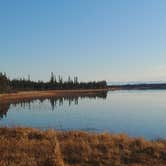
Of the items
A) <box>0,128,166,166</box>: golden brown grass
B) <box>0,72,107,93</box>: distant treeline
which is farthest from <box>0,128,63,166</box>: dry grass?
<box>0,72,107,93</box>: distant treeline

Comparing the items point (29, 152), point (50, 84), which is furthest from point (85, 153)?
point (50, 84)

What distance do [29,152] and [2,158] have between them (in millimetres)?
1094

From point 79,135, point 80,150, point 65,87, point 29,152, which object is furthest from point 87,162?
point 65,87

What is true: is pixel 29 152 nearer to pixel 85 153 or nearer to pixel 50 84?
pixel 85 153

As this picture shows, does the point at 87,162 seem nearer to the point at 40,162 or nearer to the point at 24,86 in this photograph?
the point at 40,162

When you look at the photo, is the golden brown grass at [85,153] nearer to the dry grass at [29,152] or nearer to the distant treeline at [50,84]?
the dry grass at [29,152]

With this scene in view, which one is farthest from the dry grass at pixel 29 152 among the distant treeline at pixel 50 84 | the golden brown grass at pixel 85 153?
the distant treeline at pixel 50 84

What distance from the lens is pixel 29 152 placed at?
10.9m

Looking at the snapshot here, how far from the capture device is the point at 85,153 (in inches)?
429

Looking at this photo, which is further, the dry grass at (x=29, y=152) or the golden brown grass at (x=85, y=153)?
the golden brown grass at (x=85, y=153)

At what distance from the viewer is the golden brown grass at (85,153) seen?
9.88m

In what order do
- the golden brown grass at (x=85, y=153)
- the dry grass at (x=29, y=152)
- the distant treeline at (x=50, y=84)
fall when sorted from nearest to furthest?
the dry grass at (x=29, y=152)
the golden brown grass at (x=85, y=153)
the distant treeline at (x=50, y=84)

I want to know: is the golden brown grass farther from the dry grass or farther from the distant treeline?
the distant treeline

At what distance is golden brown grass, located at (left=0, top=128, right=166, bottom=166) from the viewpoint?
32.4 ft
